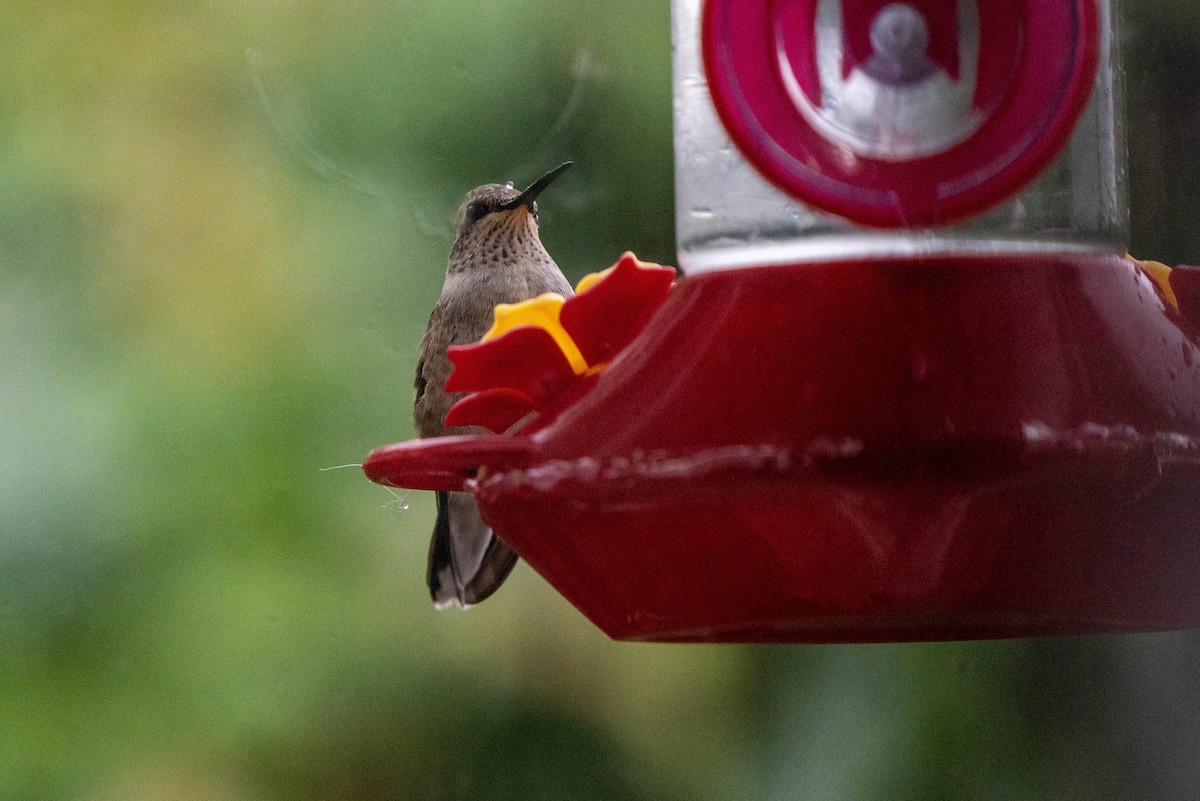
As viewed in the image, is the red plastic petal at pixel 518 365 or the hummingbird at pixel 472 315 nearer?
the red plastic petal at pixel 518 365

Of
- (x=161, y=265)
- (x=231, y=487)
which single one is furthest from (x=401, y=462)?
(x=161, y=265)

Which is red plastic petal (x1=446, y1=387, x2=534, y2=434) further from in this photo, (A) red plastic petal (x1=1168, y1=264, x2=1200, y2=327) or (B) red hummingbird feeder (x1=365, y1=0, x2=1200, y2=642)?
(A) red plastic petal (x1=1168, y1=264, x2=1200, y2=327)

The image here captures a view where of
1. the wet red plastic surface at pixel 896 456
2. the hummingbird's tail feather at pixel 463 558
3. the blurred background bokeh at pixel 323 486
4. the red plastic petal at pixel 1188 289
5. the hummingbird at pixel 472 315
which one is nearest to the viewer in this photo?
the wet red plastic surface at pixel 896 456

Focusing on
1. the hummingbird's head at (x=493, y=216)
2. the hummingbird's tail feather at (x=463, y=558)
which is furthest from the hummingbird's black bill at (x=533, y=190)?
the hummingbird's tail feather at (x=463, y=558)

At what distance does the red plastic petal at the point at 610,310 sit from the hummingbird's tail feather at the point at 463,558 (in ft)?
5.83

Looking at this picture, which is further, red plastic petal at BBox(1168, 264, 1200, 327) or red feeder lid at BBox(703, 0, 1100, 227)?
red plastic petal at BBox(1168, 264, 1200, 327)

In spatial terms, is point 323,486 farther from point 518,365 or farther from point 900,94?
point 900,94

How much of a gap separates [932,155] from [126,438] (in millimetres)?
2874

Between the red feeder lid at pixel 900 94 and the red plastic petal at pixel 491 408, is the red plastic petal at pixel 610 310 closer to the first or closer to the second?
the red plastic petal at pixel 491 408

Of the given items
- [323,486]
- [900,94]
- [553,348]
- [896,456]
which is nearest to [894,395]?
[896,456]

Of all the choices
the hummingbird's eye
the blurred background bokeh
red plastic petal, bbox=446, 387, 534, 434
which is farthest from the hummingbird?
red plastic petal, bbox=446, 387, 534, 434

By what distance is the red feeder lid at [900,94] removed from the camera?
1.34m

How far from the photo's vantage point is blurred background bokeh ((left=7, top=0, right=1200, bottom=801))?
3.63 metres

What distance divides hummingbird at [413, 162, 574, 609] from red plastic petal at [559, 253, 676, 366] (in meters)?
1.60
